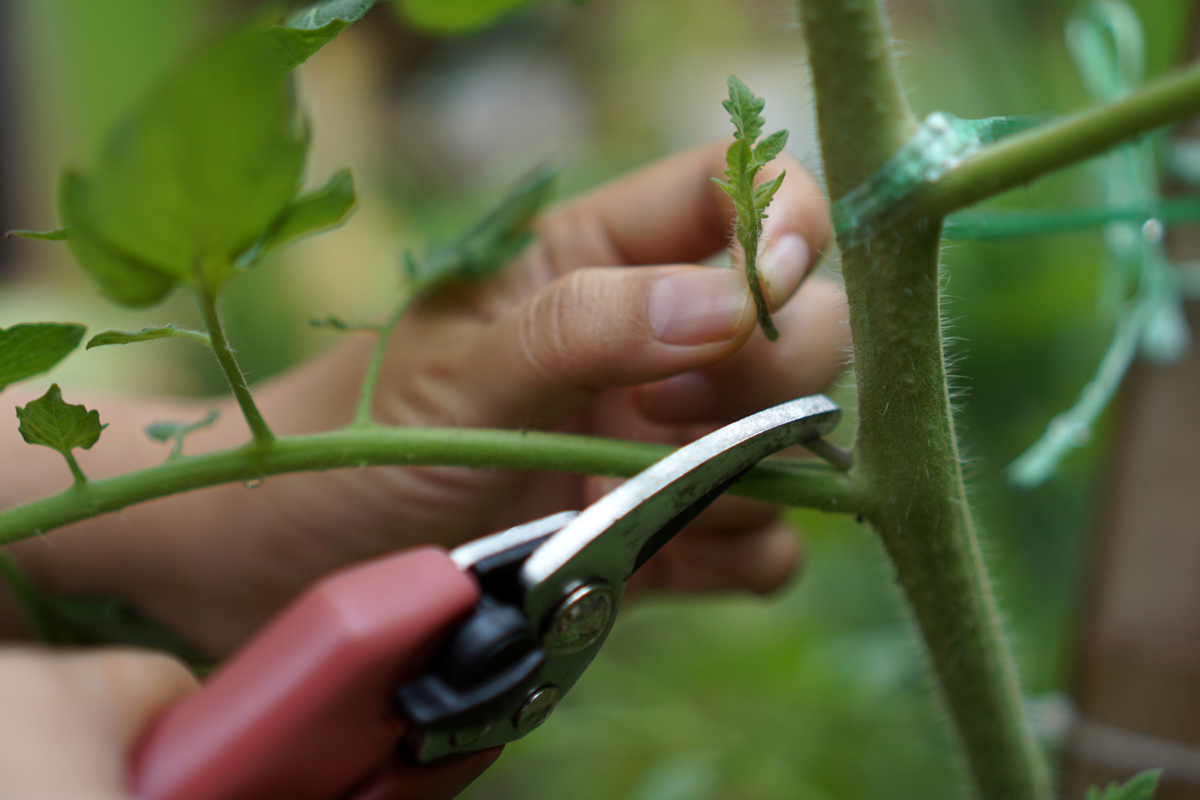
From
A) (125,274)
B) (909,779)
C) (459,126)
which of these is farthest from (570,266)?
(459,126)

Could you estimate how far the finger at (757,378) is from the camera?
1.30 ft

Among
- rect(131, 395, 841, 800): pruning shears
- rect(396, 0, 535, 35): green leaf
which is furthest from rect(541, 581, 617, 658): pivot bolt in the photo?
rect(396, 0, 535, 35): green leaf

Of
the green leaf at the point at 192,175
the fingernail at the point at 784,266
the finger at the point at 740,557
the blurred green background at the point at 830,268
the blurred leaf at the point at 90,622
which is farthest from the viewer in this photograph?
the blurred green background at the point at 830,268

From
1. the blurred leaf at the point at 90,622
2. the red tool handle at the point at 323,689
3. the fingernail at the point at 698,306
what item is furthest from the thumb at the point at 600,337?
the blurred leaf at the point at 90,622

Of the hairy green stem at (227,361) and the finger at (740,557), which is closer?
the hairy green stem at (227,361)

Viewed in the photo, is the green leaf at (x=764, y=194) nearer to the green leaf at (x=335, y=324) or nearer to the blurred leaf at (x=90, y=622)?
the green leaf at (x=335, y=324)

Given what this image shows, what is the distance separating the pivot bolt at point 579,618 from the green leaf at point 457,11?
0.21 meters

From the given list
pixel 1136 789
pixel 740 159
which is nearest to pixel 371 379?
pixel 740 159

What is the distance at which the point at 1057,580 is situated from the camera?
0.74 m

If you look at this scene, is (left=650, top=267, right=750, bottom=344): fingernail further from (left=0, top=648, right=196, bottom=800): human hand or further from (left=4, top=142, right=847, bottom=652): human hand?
(left=0, top=648, right=196, bottom=800): human hand

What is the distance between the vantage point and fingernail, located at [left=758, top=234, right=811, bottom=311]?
0.26m

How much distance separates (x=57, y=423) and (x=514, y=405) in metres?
0.18

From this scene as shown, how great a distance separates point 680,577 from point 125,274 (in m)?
0.44

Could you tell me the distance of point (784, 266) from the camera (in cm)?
31
